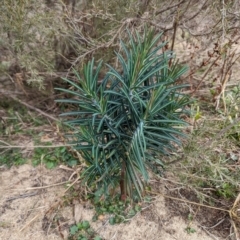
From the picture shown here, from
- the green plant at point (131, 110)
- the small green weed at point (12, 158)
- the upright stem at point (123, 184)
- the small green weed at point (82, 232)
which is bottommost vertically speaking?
the small green weed at point (82, 232)

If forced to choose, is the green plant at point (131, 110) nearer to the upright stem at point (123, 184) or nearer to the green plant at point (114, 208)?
the upright stem at point (123, 184)

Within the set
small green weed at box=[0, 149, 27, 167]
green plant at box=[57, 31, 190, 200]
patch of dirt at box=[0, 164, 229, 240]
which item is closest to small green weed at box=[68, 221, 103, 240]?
patch of dirt at box=[0, 164, 229, 240]

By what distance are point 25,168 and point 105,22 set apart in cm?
151

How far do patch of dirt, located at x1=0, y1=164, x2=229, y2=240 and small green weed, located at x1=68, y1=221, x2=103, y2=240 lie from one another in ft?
0.14

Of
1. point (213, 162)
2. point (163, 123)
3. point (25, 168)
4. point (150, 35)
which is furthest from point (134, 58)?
point (25, 168)

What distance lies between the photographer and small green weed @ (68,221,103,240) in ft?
7.33

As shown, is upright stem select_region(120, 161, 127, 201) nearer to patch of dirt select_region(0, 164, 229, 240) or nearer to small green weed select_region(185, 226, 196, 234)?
patch of dirt select_region(0, 164, 229, 240)

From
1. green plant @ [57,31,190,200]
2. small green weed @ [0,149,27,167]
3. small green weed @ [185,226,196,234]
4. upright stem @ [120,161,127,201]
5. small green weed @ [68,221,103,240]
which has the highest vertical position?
green plant @ [57,31,190,200]

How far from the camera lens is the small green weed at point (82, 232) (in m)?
2.23

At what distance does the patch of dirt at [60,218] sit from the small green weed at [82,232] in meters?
0.04

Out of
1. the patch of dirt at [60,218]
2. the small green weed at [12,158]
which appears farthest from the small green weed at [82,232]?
the small green weed at [12,158]

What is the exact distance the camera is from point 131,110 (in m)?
1.73

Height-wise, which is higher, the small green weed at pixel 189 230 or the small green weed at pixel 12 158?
the small green weed at pixel 189 230

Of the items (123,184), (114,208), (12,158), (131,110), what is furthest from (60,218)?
(131,110)
